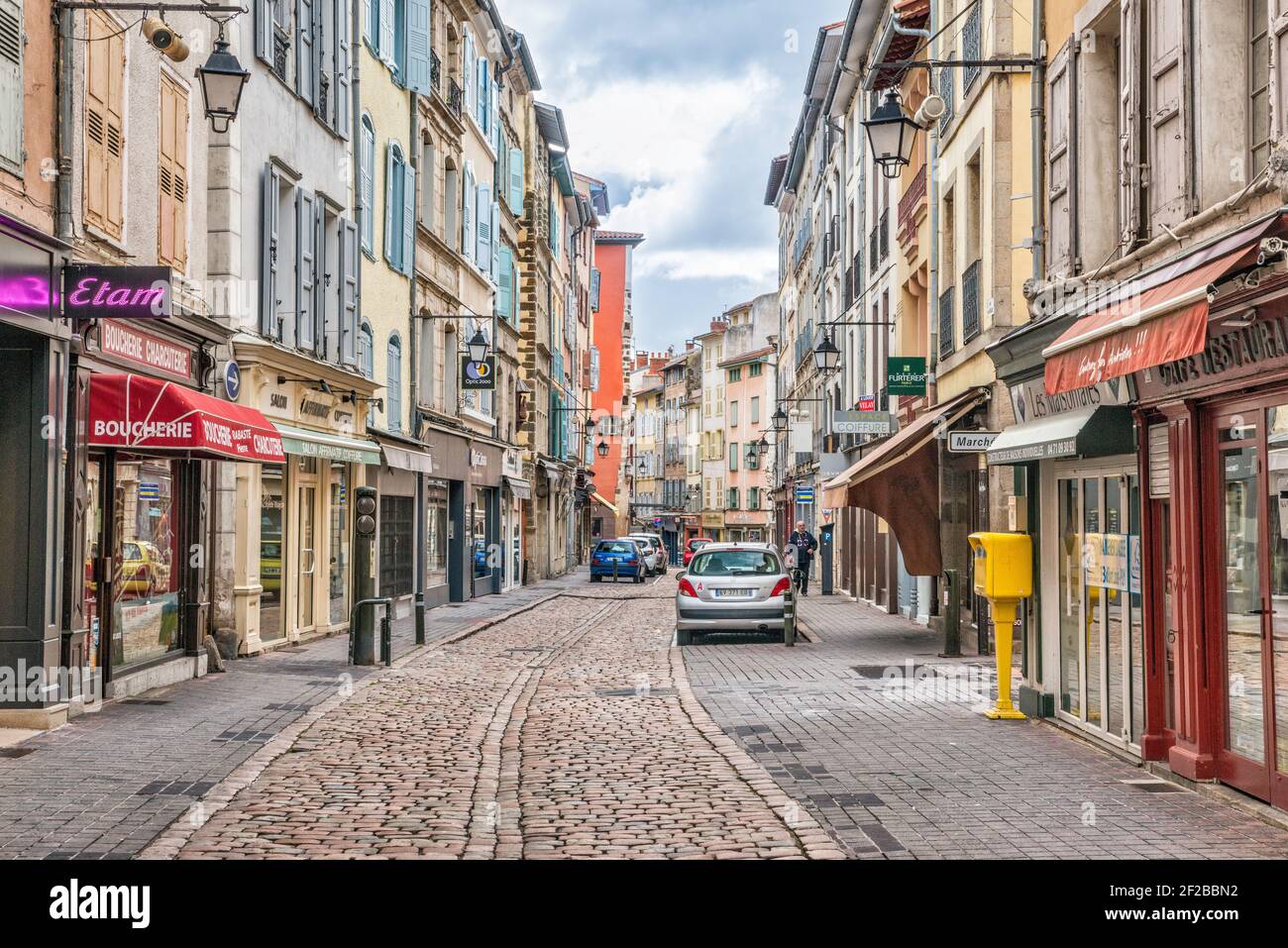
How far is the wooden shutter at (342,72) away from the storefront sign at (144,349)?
26.3 feet

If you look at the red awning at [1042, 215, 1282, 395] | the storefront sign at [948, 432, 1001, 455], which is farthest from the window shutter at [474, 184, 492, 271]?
the red awning at [1042, 215, 1282, 395]

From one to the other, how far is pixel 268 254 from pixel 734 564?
26.3 feet

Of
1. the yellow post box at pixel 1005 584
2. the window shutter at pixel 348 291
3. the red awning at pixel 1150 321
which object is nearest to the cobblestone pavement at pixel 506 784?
the yellow post box at pixel 1005 584

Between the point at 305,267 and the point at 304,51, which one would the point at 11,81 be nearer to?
the point at 305,267

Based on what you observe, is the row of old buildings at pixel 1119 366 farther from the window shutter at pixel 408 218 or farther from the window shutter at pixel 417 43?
the window shutter at pixel 417 43

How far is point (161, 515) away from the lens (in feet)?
48.1

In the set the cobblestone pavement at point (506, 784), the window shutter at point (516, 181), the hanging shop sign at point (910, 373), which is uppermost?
the window shutter at point (516, 181)

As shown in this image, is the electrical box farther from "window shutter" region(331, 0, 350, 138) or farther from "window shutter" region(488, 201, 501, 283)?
"window shutter" region(488, 201, 501, 283)

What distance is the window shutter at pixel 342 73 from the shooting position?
21484 millimetres

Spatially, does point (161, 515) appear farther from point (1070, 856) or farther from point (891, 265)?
point (891, 265)

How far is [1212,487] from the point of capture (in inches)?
347

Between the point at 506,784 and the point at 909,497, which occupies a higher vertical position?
the point at 909,497

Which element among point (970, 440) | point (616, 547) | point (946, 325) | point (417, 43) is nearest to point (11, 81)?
point (970, 440)

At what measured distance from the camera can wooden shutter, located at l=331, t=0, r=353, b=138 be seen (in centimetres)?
2147
